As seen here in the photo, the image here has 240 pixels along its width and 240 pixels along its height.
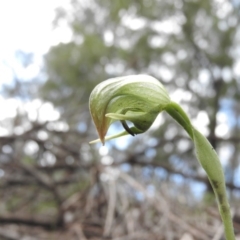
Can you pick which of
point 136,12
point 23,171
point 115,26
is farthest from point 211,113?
point 23,171

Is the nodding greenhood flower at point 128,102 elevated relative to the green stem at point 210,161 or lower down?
elevated

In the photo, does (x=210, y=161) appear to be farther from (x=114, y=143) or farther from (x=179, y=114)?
(x=114, y=143)

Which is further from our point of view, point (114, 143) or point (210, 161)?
point (114, 143)

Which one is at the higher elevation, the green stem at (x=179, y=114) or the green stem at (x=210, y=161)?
the green stem at (x=179, y=114)

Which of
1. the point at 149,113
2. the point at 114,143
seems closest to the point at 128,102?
the point at 149,113

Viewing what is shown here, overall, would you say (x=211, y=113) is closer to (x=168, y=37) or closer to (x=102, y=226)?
(x=168, y=37)

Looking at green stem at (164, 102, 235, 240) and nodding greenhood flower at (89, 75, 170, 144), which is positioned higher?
nodding greenhood flower at (89, 75, 170, 144)
